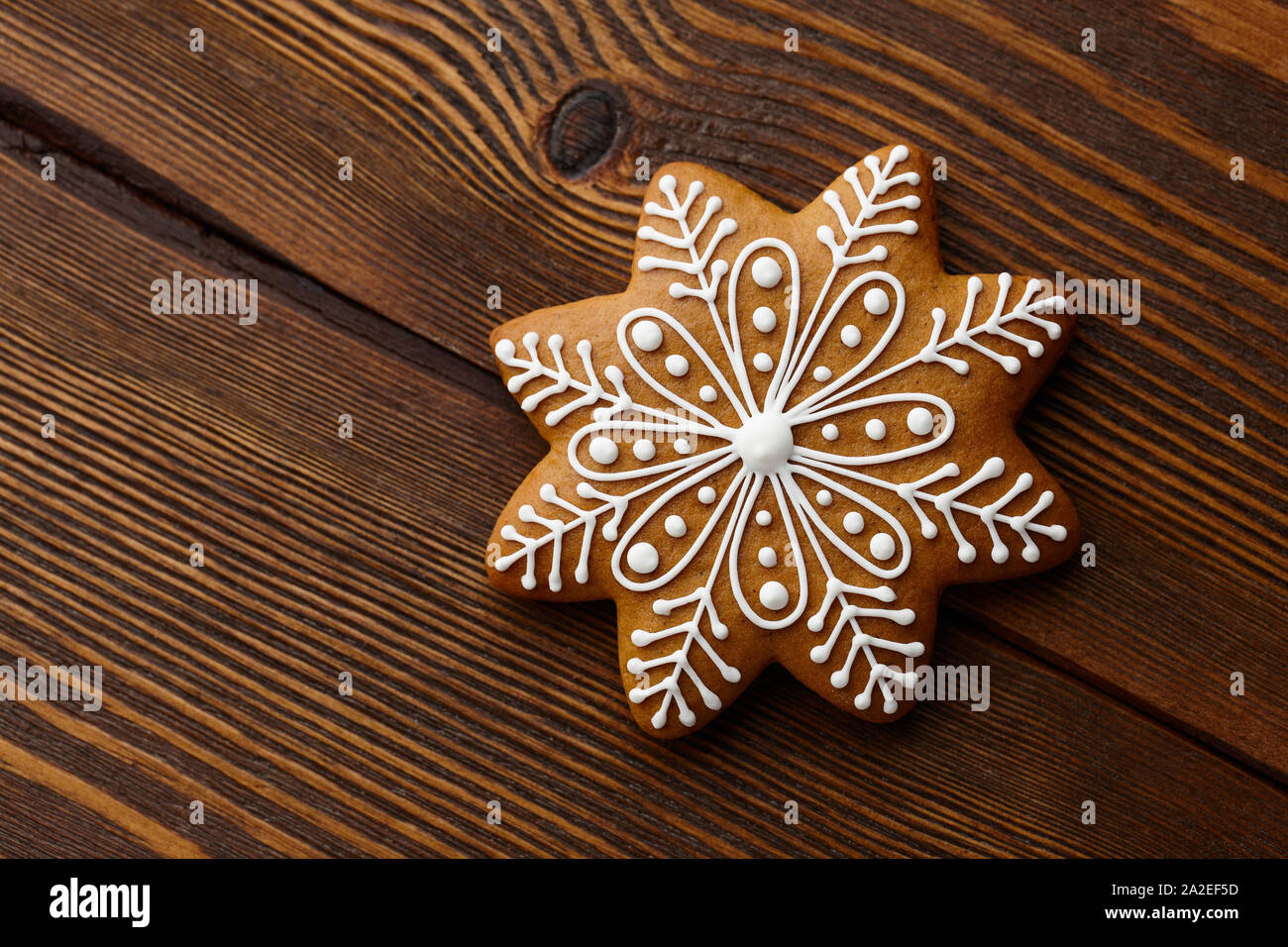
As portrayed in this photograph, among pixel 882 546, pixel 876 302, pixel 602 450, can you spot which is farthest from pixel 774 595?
pixel 876 302

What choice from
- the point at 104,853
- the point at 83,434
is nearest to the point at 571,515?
the point at 83,434

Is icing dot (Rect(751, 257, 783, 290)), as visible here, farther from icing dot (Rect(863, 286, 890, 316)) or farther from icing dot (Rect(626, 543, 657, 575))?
icing dot (Rect(626, 543, 657, 575))

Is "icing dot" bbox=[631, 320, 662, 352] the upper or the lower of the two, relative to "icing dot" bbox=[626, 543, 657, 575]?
upper

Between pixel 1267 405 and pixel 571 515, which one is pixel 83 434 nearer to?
pixel 571 515

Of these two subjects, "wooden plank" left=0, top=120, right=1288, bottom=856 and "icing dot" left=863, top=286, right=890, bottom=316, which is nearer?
"icing dot" left=863, top=286, right=890, bottom=316

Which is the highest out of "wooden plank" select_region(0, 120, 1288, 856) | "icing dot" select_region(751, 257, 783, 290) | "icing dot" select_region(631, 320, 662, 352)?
A: "icing dot" select_region(751, 257, 783, 290)

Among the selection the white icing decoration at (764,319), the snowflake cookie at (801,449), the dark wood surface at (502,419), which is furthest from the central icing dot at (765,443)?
the dark wood surface at (502,419)

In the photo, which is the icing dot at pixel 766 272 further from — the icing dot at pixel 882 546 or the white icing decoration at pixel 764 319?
the icing dot at pixel 882 546

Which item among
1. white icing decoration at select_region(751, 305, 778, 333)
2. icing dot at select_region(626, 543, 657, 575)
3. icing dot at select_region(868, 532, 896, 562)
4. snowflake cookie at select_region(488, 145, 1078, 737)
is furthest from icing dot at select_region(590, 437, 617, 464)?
icing dot at select_region(868, 532, 896, 562)
